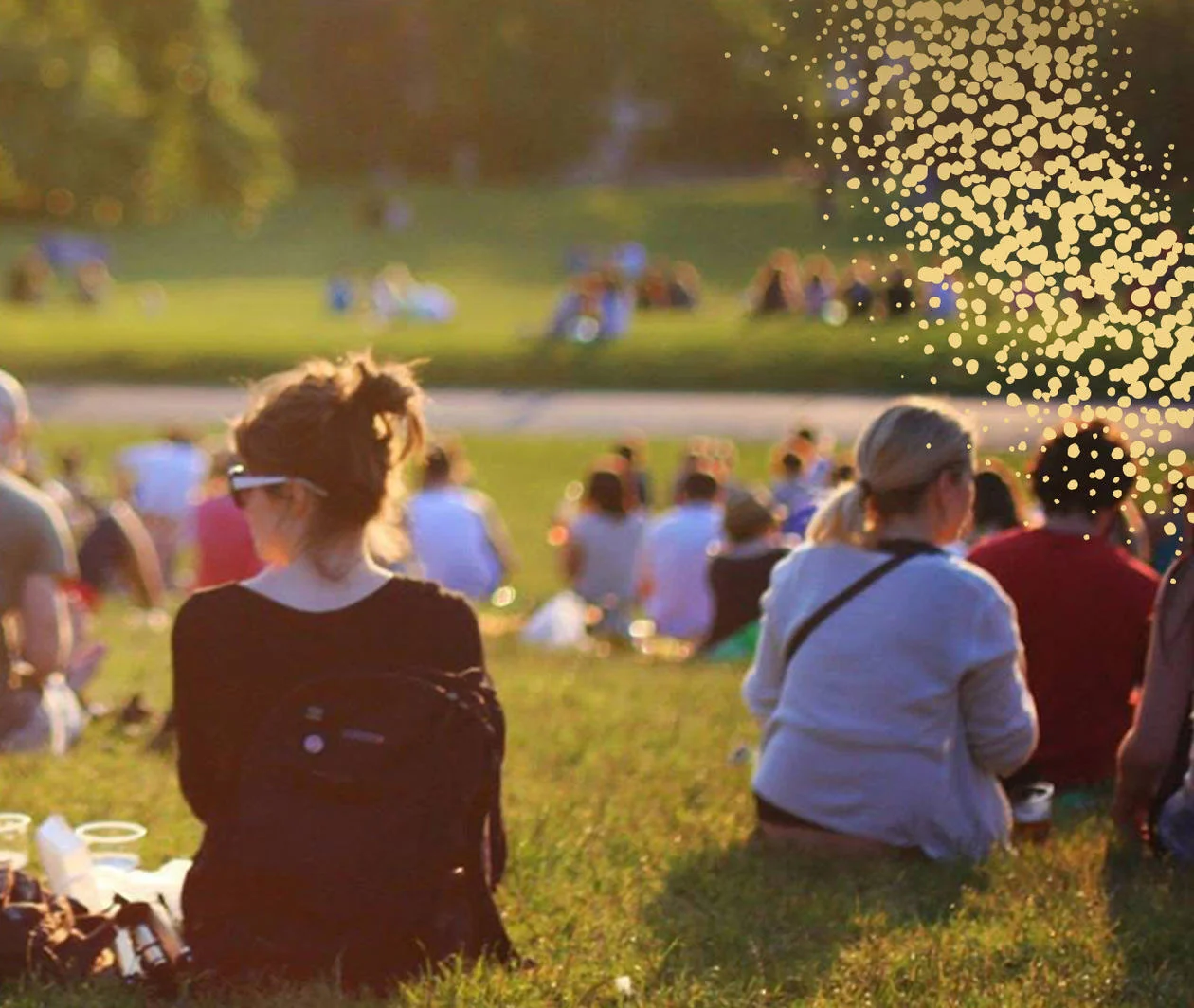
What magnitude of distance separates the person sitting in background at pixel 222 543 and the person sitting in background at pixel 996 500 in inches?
128

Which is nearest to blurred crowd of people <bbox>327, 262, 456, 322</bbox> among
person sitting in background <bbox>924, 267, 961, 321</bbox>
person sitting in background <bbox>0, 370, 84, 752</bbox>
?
person sitting in background <bbox>0, 370, 84, 752</bbox>

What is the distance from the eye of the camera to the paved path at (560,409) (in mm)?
26531

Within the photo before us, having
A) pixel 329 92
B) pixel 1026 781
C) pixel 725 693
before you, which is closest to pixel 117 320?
pixel 329 92

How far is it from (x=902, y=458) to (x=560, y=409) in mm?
23359

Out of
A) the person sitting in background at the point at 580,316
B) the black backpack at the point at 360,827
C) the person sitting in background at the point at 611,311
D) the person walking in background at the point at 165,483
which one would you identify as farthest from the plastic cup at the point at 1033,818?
the person sitting in background at the point at 580,316

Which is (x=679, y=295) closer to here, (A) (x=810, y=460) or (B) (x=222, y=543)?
(A) (x=810, y=460)

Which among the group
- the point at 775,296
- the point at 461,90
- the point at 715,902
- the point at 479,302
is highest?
the point at 715,902

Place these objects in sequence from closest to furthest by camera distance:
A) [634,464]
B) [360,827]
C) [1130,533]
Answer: [360,827] < [1130,533] < [634,464]

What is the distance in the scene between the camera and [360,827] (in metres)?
4.42

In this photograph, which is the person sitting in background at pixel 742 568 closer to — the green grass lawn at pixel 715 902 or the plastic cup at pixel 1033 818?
the green grass lawn at pixel 715 902

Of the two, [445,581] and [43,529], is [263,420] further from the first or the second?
[445,581]

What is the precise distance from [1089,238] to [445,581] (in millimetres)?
10260

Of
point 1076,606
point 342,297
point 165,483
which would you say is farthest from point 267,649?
point 342,297

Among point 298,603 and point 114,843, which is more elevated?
point 298,603
